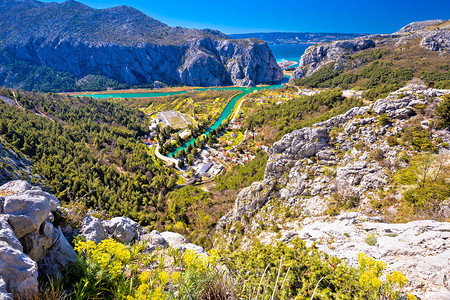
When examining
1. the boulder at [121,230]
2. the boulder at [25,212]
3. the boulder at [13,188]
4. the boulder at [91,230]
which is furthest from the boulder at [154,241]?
the boulder at [13,188]

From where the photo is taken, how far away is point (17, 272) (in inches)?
177

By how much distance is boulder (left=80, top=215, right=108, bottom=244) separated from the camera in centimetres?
A: 919

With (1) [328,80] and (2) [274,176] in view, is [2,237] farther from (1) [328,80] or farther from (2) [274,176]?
(1) [328,80]

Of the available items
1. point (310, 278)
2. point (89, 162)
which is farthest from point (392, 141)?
point (89, 162)

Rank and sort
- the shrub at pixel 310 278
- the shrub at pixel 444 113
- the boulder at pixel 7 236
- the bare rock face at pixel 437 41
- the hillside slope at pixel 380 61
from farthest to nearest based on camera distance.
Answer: the bare rock face at pixel 437 41 → the hillside slope at pixel 380 61 → the shrub at pixel 444 113 → the shrub at pixel 310 278 → the boulder at pixel 7 236

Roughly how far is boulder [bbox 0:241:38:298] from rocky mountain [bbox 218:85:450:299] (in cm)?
1127

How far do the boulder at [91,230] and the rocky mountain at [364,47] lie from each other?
601ft

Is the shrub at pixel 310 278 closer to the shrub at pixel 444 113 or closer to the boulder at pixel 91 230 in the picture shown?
the boulder at pixel 91 230

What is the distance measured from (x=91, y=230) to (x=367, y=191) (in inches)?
715

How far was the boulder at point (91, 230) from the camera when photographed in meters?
9.19

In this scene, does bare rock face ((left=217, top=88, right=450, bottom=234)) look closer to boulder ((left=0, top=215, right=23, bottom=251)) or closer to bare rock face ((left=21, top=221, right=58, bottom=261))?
bare rock face ((left=21, top=221, right=58, bottom=261))

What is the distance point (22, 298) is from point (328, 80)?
179 metres

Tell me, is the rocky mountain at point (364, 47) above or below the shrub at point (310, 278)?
above

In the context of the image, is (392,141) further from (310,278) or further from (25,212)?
(25,212)
